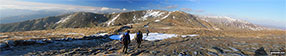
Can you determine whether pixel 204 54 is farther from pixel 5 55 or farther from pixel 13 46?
pixel 13 46

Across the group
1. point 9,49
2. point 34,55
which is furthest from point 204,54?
point 9,49

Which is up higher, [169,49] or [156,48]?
[169,49]

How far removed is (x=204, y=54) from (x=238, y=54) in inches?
98.4

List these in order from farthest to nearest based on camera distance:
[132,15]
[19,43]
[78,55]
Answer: [132,15] < [19,43] < [78,55]

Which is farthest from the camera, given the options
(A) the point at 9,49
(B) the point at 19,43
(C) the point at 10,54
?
(B) the point at 19,43

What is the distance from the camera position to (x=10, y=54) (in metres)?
10.6

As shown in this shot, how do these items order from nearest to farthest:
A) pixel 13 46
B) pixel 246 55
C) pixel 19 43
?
pixel 246 55 → pixel 13 46 → pixel 19 43

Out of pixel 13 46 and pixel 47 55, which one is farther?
pixel 13 46

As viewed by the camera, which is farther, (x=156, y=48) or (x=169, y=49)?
(x=156, y=48)

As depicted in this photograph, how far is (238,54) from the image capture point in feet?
30.4

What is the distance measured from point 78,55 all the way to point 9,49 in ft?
25.4

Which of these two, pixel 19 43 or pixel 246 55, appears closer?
pixel 246 55

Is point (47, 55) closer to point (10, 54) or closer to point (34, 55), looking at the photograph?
point (34, 55)

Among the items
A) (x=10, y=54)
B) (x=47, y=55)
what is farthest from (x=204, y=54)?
(x=10, y=54)
